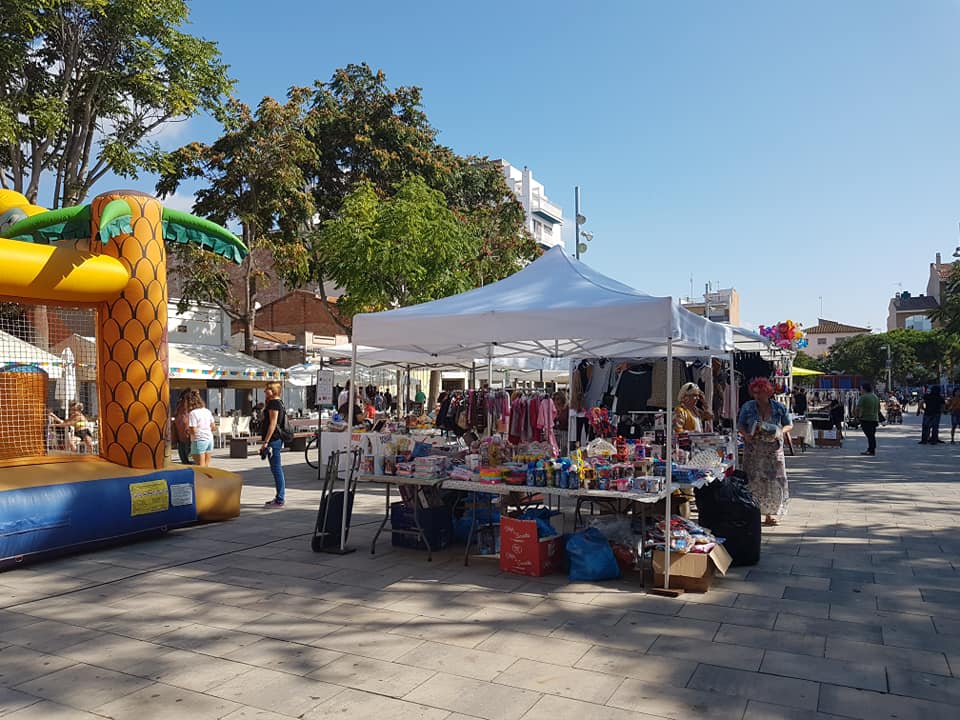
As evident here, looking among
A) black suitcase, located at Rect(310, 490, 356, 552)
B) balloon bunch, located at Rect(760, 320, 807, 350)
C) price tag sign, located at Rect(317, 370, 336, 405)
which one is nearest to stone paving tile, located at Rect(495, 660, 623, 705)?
black suitcase, located at Rect(310, 490, 356, 552)

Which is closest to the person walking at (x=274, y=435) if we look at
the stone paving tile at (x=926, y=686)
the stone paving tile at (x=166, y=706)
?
the stone paving tile at (x=166, y=706)

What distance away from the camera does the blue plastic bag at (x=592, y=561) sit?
632cm

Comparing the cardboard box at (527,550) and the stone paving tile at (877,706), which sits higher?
the cardboard box at (527,550)

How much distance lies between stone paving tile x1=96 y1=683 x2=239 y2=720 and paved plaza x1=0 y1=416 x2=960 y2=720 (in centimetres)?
1

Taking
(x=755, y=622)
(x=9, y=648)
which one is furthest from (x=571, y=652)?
(x=9, y=648)

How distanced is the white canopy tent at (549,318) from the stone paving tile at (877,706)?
2.03 meters

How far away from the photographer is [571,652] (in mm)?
4668

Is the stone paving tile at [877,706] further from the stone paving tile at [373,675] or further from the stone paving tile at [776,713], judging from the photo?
the stone paving tile at [373,675]

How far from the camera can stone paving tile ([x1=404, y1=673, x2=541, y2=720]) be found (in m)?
3.82

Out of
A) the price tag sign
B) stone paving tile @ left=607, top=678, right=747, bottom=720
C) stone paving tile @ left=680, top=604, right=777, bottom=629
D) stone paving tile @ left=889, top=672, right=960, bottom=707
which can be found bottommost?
stone paving tile @ left=607, top=678, right=747, bottom=720

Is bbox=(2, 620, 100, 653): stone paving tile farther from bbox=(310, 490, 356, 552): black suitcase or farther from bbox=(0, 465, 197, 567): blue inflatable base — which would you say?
bbox=(310, 490, 356, 552): black suitcase

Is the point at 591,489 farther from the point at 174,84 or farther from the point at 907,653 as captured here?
the point at 174,84

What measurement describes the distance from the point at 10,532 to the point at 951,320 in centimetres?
2358

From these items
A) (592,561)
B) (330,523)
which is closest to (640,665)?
(592,561)
